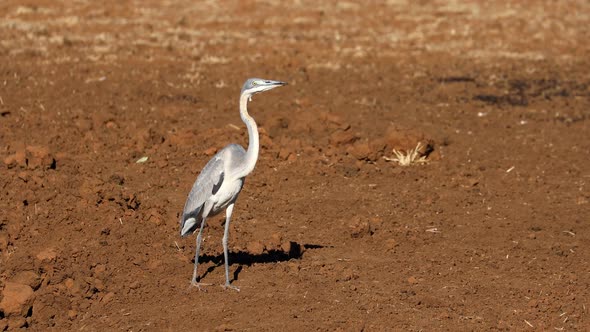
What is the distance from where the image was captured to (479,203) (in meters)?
10.3

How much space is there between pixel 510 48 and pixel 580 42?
6.76ft

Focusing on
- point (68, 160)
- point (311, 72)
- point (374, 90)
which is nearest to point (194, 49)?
point (311, 72)

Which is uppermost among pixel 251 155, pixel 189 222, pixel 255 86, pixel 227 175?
pixel 255 86

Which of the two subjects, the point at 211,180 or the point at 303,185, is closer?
the point at 211,180

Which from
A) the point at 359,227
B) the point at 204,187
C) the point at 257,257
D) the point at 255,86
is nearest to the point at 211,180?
the point at 204,187

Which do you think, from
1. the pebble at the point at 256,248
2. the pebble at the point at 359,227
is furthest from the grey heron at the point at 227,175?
the pebble at the point at 359,227

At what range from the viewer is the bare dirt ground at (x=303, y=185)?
7324 millimetres

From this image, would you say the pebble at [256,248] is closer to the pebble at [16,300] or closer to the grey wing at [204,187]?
the grey wing at [204,187]

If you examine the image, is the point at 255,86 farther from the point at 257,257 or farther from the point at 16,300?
the point at 16,300

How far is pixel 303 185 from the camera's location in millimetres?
10539

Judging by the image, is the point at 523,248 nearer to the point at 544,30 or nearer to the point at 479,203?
the point at 479,203

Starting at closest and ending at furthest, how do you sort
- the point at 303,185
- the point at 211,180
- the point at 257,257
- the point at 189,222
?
1. the point at 211,180
2. the point at 189,222
3. the point at 257,257
4. the point at 303,185

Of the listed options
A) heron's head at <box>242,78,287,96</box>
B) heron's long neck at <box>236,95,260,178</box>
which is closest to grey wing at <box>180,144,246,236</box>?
heron's long neck at <box>236,95,260,178</box>

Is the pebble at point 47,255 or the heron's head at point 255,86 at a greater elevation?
the heron's head at point 255,86
